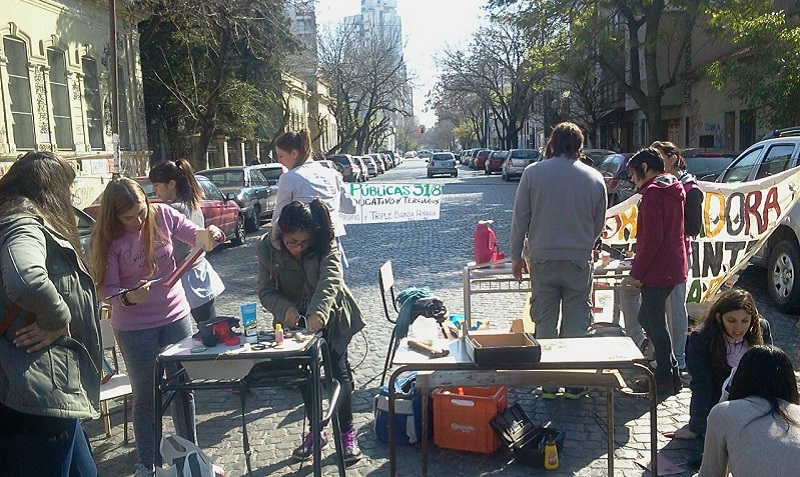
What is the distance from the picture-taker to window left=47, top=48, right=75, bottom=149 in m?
18.9

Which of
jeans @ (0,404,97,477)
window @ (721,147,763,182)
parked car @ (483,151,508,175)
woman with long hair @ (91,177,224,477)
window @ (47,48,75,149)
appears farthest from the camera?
parked car @ (483,151,508,175)

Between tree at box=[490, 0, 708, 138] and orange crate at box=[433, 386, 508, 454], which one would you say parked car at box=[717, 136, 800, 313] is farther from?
tree at box=[490, 0, 708, 138]

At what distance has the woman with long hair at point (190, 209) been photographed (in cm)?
507

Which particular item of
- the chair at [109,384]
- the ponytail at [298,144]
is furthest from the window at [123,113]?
the chair at [109,384]

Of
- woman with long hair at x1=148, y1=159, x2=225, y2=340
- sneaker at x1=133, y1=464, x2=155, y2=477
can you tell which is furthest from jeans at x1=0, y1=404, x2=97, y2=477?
woman with long hair at x1=148, y1=159, x2=225, y2=340

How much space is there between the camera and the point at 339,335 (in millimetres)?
4336

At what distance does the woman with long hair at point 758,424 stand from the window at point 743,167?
21.7ft

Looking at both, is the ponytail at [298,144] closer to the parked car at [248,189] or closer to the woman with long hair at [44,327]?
the woman with long hair at [44,327]

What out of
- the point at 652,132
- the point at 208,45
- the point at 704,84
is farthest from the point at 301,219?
the point at 704,84

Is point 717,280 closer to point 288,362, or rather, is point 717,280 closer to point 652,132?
point 288,362

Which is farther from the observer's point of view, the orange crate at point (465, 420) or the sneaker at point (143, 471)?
the orange crate at point (465, 420)

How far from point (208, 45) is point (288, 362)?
24.0 metres

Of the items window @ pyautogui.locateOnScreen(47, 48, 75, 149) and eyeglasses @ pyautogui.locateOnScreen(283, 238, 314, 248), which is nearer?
eyeglasses @ pyautogui.locateOnScreen(283, 238, 314, 248)

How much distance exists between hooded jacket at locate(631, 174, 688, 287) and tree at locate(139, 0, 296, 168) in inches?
716
